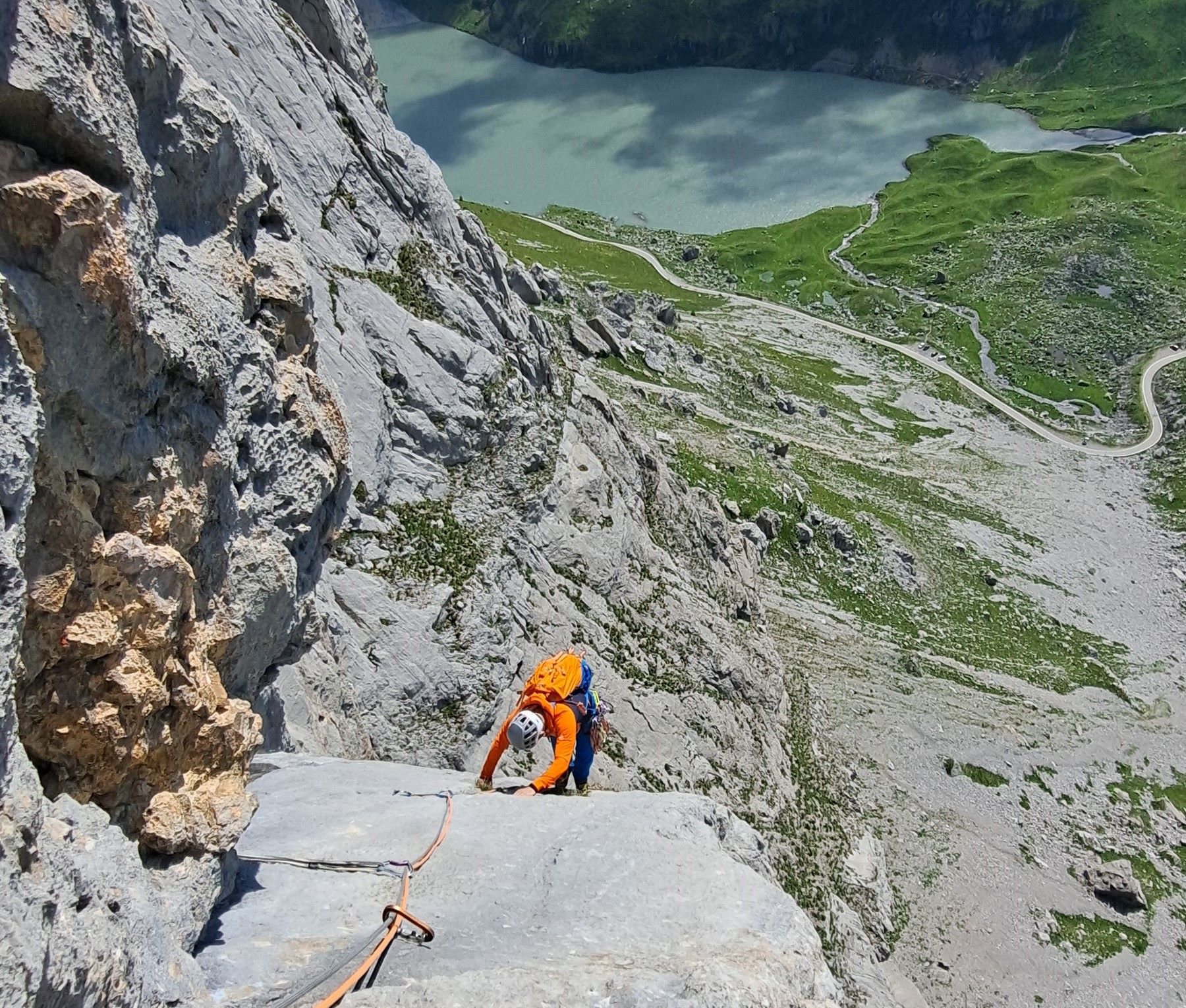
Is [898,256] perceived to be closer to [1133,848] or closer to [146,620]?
[1133,848]

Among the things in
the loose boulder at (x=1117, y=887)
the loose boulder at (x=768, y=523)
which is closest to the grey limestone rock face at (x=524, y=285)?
the loose boulder at (x=768, y=523)

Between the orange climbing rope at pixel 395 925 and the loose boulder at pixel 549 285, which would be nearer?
the orange climbing rope at pixel 395 925

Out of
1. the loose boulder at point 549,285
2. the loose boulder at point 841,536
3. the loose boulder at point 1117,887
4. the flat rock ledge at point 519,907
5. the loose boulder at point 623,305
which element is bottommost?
the loose boulder at point 1117,887

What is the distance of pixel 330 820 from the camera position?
14.2 metres

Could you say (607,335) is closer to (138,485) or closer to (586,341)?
(586,341)

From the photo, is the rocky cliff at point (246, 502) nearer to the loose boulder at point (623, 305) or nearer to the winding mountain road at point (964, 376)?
the loose boulder at point (623, 305)

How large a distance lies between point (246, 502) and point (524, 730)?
639 centimetres

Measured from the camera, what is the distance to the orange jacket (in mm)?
15625

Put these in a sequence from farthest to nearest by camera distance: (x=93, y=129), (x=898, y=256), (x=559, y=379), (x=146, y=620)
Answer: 1. (x=898, y=256)
2. (x=559, y=379)
3. (x=146, y=620)
4. (x=93, y=129)

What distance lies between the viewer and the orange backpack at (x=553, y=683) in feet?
53.0

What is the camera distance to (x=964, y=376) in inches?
4569

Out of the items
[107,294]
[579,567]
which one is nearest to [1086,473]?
[579,567]

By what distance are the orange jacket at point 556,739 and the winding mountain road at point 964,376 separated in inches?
4081

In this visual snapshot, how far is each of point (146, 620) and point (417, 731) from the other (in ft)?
56.4
